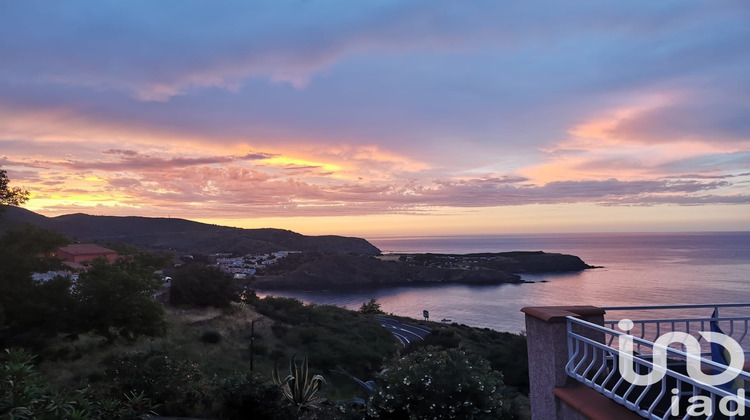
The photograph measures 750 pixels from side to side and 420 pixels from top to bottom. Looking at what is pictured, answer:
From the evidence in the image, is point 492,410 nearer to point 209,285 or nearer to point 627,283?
point 209,285

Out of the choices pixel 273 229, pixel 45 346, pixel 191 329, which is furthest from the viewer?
Answer: pixel 273 229

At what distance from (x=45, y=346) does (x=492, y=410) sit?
49.7 ft

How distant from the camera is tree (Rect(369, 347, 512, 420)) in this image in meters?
5.75

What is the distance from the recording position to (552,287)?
82000 mm

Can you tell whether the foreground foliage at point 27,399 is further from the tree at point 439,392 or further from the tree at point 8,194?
the tree at point 8,194

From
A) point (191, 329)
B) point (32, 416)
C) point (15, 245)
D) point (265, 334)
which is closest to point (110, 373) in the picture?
point (32, 416)

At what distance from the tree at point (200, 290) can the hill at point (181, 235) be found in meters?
69.0

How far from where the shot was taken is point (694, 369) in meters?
3.97

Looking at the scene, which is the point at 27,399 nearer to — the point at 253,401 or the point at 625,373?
the point at 253,401

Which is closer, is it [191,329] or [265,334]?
[191,329]

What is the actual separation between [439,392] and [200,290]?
30.4 metres

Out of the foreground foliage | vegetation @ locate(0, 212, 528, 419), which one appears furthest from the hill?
the foreground foliage

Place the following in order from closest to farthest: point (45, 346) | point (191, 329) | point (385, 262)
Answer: point (45, 346), point (191, 329), point (385, 262)

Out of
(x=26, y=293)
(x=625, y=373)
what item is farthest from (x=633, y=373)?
(x=26, y=293)
